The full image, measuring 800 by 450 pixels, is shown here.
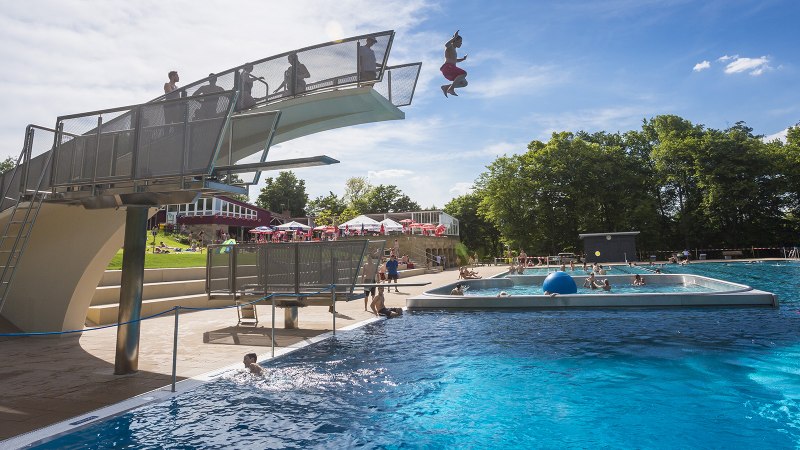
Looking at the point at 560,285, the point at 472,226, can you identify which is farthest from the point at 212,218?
the point at 560,285

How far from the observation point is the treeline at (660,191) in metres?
51.4

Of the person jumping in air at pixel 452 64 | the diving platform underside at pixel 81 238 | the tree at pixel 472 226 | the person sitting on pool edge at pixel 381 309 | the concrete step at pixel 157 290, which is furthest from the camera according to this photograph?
the tree at pixel 472 226

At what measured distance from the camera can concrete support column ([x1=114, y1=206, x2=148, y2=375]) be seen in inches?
305

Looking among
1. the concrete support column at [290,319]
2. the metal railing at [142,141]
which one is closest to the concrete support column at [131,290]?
the metal railing at [142,141]

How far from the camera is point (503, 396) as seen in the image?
726 centimetres

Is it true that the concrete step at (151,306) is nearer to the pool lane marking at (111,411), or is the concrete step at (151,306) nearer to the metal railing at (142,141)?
the pool lane marking at (111,411)

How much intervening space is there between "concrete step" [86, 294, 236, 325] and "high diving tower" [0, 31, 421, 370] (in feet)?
5.00

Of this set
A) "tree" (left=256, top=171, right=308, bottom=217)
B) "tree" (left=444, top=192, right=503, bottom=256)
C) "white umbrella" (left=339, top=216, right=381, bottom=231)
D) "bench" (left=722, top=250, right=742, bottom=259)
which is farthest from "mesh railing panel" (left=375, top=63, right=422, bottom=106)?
"tree" (left=256, top=171, right=308, bottom=217)

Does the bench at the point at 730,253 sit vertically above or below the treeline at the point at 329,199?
below

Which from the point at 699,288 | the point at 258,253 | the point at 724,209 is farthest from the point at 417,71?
the point at 724,209

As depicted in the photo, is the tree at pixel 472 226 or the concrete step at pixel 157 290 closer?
the concrete step at pixel 157 290

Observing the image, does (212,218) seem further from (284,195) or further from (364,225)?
(284,195)

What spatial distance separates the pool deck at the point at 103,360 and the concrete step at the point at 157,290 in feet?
5.32

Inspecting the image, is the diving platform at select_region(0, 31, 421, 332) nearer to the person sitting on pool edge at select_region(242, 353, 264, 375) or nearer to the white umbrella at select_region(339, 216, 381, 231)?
the person sitting on pool edge at select_region(242, 353, 264, 375)
